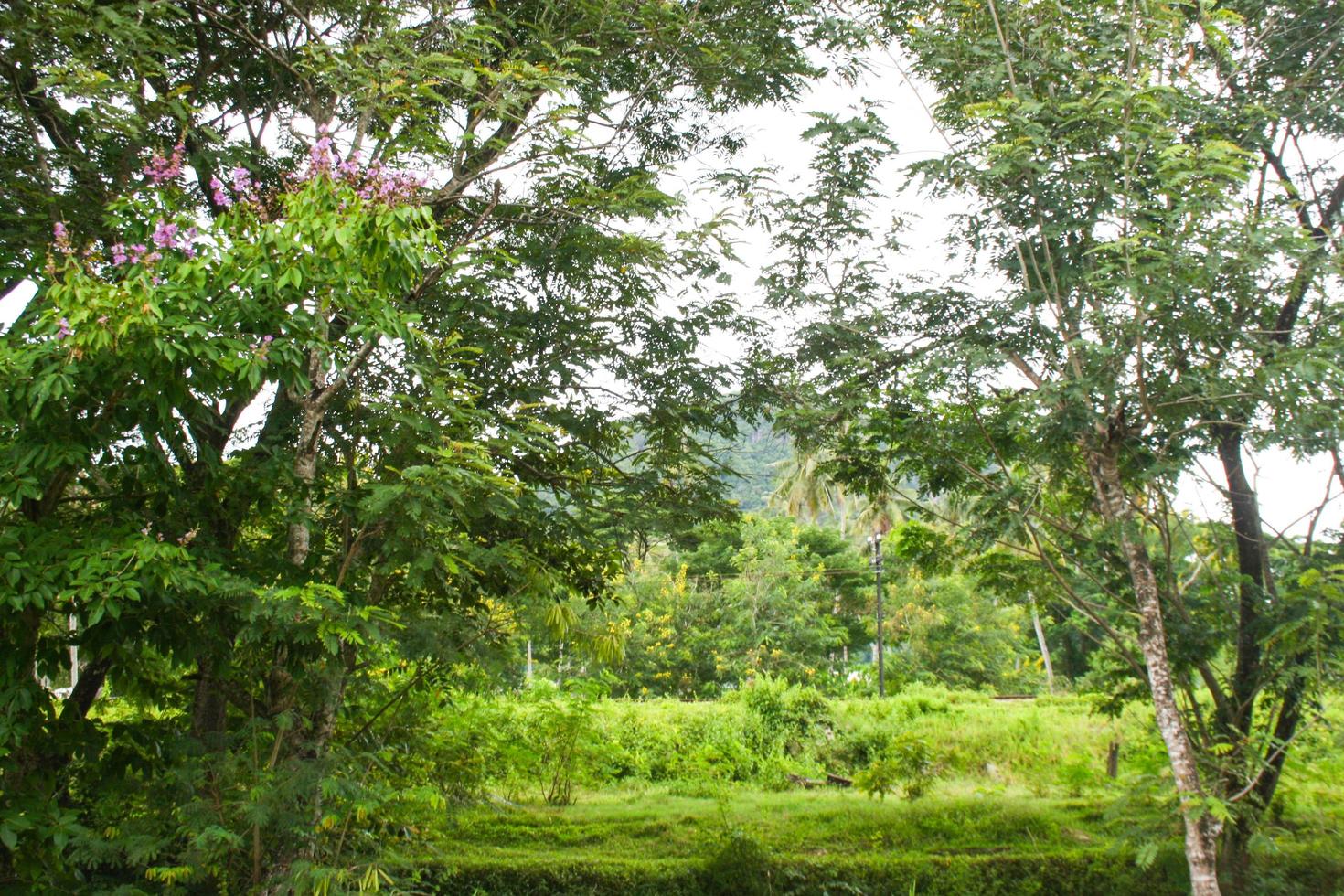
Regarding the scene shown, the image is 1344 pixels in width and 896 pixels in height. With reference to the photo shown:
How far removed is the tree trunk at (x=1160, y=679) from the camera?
4.84m

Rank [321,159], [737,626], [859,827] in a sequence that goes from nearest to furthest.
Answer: [321,159], [859,827], [737,626]

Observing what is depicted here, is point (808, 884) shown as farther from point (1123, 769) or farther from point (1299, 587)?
point (1123, 769)

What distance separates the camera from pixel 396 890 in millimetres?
3797

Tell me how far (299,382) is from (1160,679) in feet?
15.5

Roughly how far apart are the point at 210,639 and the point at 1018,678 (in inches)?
896

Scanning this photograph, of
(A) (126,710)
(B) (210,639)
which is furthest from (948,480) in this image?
(A) (126,710)

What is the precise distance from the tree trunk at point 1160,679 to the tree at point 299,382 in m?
2.40

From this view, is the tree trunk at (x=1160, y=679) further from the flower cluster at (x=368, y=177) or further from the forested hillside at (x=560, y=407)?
the flower cluster at (x=368, y=177)

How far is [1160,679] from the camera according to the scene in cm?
509

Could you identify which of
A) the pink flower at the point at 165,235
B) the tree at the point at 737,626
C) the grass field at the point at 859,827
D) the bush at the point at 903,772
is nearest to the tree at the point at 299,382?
the pink flower at the point at 165,235

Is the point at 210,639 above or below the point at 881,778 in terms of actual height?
above

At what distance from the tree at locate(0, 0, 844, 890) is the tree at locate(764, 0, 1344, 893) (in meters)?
1.11

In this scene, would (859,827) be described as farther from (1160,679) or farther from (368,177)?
(368,177)

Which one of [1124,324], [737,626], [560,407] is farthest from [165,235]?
[737,626]
